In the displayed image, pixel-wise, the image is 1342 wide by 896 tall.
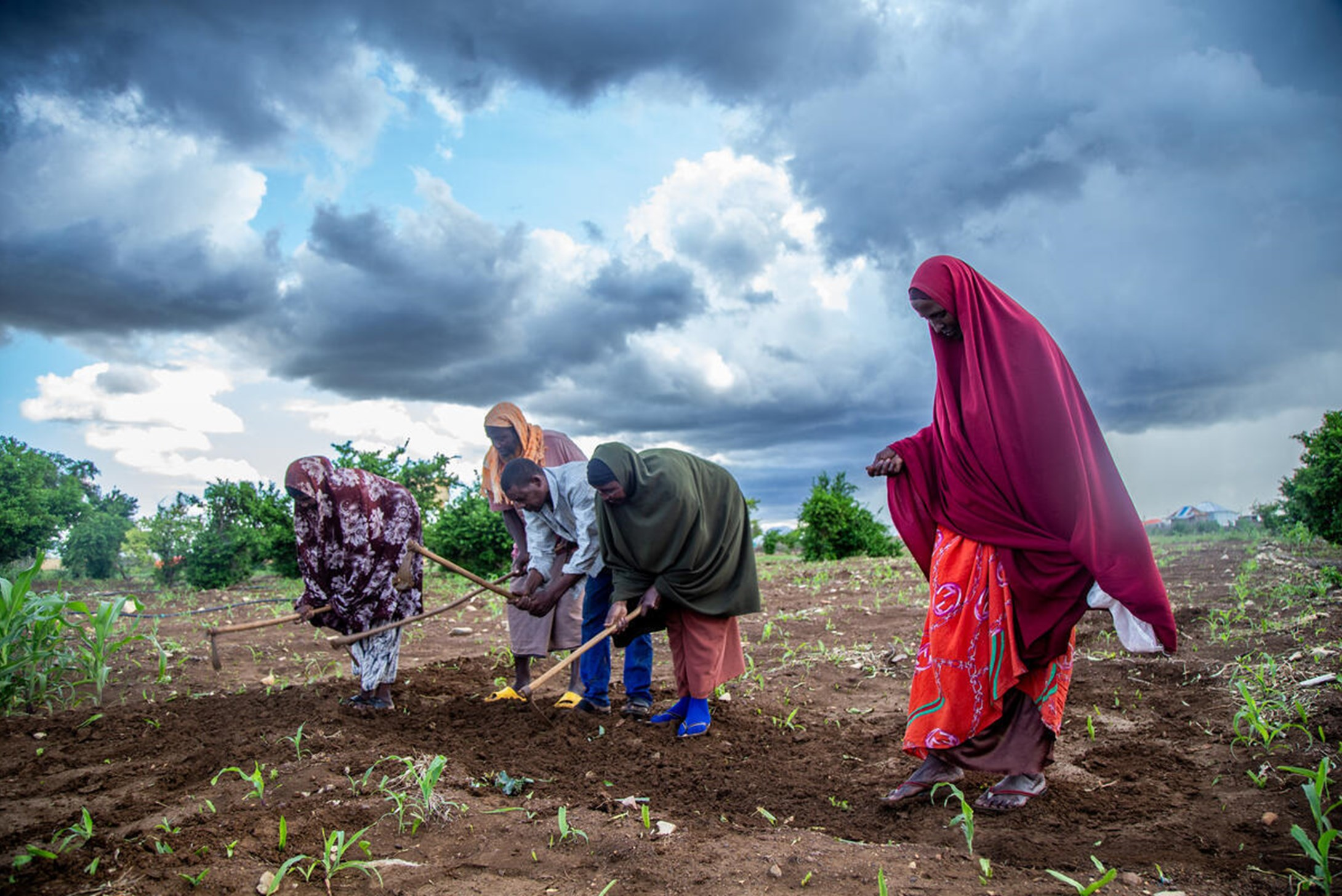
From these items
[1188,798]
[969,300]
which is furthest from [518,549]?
[1188,798]

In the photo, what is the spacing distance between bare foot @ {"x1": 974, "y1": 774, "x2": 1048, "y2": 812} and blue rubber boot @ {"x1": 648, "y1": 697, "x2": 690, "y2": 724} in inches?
64.5

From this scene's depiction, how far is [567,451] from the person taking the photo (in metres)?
5.54

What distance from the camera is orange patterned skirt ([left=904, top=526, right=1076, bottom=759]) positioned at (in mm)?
3094

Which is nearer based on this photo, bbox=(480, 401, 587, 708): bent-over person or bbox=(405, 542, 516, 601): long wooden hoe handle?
bbox=(405, 542, 516, 601): long wooden hoe handle

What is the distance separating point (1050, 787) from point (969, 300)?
6.20 feet

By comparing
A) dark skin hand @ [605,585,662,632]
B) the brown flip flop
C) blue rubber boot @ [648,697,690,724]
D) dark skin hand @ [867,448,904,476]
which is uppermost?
dark skin hand @ [867,448,904,476]

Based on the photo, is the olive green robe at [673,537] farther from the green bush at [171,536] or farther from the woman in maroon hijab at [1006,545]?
the green bush at [171,536]

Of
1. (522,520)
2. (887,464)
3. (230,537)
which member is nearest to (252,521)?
(230,537)

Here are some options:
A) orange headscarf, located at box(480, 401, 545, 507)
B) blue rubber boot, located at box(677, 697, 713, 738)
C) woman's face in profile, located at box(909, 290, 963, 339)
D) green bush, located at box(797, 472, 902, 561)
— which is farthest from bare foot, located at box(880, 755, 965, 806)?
green bush, located at box(797, 472, 902, 561)

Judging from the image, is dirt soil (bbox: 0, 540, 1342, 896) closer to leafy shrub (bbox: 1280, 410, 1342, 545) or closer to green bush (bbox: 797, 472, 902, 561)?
leafy shrub (bbox: 1280, 410, 1342, 545)

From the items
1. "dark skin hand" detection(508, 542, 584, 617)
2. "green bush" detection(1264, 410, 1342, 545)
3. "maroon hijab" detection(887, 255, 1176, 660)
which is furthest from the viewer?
"green bush" detection(1264, 410, 1342, 545)

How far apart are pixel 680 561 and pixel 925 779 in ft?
5.04

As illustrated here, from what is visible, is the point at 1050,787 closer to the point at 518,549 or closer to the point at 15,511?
the point at 518,549

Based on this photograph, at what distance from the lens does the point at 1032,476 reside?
10.0 ft
